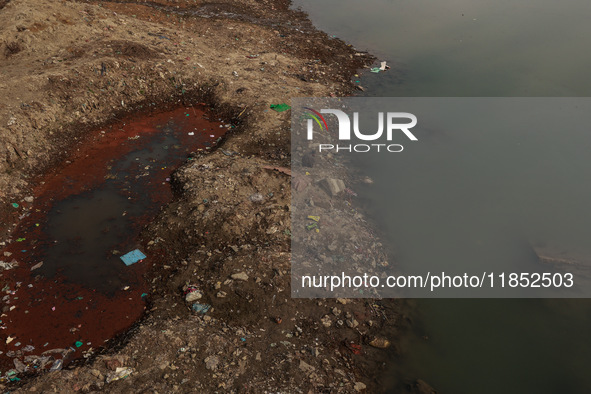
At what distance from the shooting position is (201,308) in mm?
4281

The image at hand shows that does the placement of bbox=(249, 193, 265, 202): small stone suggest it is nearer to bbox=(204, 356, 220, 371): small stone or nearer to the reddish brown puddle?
the reddish brown puddle

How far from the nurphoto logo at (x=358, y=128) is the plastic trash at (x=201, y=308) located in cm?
354

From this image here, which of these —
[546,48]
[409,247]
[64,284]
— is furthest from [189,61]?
[546,48]

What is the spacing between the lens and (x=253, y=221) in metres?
5.19

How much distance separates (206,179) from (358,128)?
132 inches

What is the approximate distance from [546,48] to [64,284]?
39.0 feet

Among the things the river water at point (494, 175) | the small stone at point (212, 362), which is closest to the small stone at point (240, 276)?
the small stone at point (212, 362)

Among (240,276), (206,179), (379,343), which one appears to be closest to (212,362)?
(240,276)

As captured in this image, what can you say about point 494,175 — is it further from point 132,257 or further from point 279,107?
point 132,257

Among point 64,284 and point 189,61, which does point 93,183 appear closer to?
point 64,284

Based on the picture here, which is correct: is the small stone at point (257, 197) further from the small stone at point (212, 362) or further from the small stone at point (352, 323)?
the small stone at point (212, 362)

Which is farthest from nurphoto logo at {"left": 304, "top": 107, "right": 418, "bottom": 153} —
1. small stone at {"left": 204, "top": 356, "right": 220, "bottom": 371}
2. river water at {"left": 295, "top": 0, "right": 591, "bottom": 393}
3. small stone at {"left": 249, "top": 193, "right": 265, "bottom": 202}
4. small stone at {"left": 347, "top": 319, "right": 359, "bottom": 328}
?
small stone at {"left": 204, "top": 356, "right": 220, "bottom": 371}

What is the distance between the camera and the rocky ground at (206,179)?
374 centimetres

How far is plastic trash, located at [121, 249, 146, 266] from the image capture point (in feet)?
16.2
